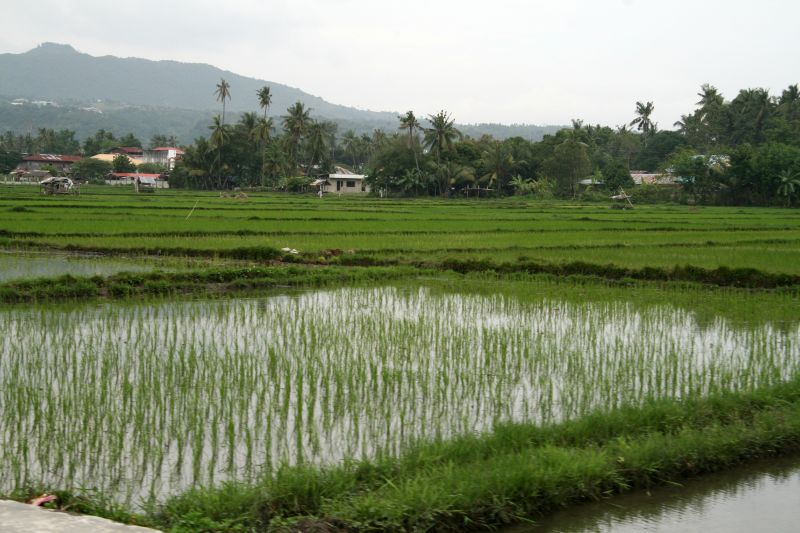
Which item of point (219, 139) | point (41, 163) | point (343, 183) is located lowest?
point (343, 183)

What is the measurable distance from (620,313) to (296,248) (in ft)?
23.5

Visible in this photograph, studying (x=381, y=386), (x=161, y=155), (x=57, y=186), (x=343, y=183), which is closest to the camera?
(x=381, y=386)

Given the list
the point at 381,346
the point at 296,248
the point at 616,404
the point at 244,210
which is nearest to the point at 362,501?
the point at 616,404

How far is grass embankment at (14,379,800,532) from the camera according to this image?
331 cm

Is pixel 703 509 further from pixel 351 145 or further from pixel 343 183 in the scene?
pixel 351 145

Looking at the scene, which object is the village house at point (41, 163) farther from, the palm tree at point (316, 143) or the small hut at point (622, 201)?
the small hut at point (622, 201)

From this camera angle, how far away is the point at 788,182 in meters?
37.5

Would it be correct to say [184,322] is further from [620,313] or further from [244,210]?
[244,210]

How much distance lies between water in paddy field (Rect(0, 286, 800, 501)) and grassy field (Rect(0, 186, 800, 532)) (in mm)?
25

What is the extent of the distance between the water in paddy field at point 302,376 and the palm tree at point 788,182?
32.3 meters

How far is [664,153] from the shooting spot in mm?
58750

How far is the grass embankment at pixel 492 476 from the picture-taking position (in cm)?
331

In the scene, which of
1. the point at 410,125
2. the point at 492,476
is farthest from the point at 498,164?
the point at 492,476

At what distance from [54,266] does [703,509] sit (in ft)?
35.0
